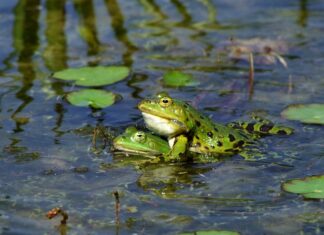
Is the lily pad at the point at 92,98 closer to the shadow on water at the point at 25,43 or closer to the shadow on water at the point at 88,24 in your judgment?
the shadow on water at the point at 25,43

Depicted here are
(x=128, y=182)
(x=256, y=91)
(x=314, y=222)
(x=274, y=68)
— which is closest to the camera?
(x=314, y=222)

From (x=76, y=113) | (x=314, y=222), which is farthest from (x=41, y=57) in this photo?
(x=314, y=222)

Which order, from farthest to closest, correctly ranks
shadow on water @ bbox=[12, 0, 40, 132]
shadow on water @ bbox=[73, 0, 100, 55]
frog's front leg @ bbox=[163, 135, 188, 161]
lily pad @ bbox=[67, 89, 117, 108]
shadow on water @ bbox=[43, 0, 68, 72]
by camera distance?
shadow on water @ bbox=[73, 0, 100, 55]
shadow on water @ bbox=[43, 0, 68, 72]
shadow on water @ bbox=[12, 0, 40, 132]
lily pad @ bbox=[67, 89, 117, 108]
frog's front leg @ bbox=[163, 135, 188, 161]

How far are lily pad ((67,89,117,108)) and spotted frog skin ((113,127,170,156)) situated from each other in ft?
3.01

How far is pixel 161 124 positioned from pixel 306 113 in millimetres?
1427

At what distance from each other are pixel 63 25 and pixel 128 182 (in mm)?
4254

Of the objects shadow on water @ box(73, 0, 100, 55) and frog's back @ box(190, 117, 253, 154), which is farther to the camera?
shadow on water @ box(73, 0, 100, 55)

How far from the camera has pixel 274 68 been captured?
8969 mm

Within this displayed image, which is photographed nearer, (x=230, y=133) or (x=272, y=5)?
(x=230, y=133)

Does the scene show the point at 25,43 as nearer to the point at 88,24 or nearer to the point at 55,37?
the point at 55,37

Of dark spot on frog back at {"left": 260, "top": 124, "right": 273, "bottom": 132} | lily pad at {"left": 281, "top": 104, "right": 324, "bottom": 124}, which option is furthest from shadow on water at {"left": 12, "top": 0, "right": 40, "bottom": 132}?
lily pad at {"left": 281, "top": 104, "right": 324, "bottom": 124}

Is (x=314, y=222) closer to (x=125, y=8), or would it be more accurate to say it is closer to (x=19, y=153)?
(x=19, y=153)

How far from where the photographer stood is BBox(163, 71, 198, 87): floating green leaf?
8.44 meters

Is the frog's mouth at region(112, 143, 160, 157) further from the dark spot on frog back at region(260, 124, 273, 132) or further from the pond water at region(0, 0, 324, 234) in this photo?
the dark spot on frog back at region(260, 124, 273, 132)
